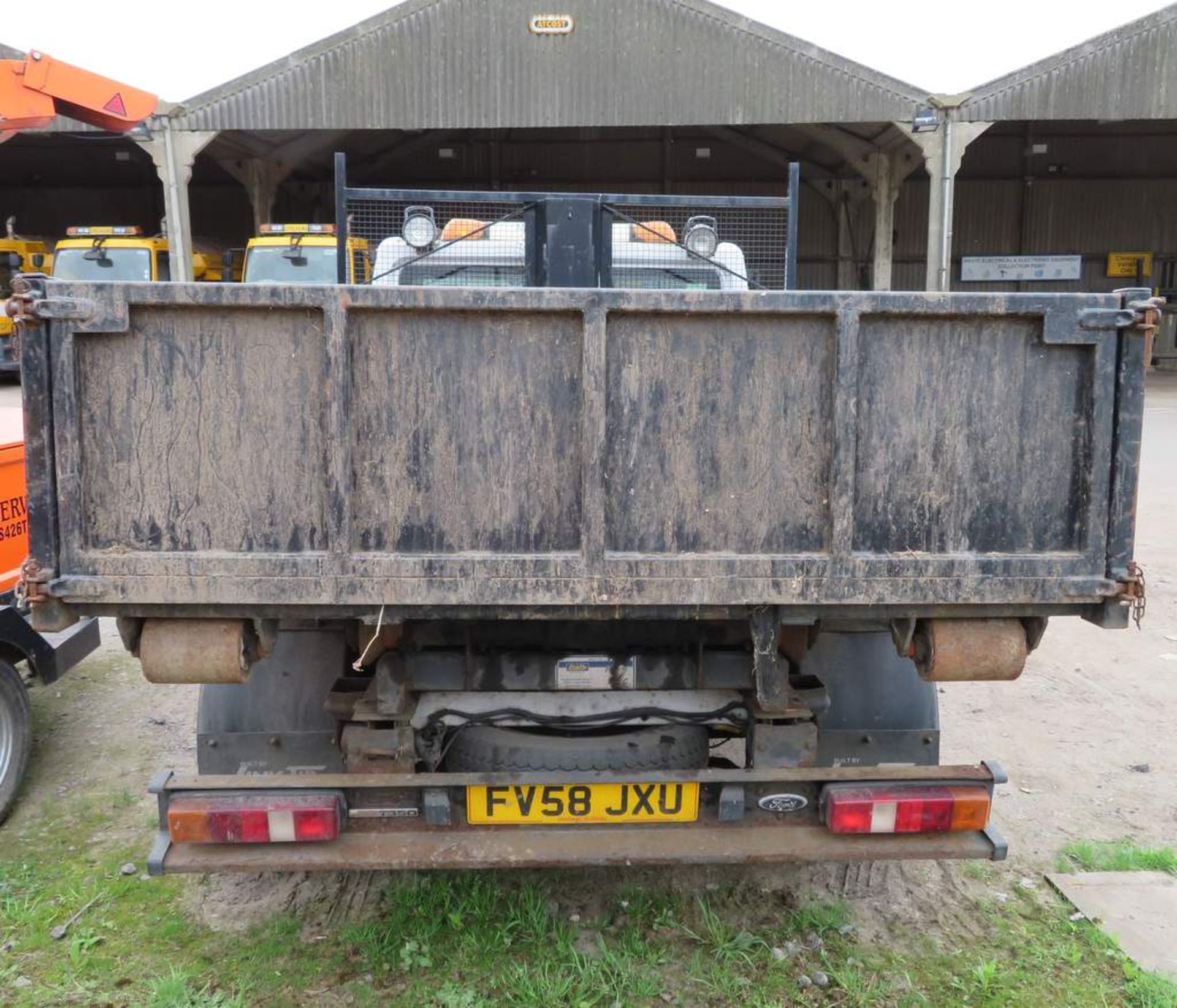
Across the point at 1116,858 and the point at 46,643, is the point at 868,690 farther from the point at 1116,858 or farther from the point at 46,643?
the point at 46,643

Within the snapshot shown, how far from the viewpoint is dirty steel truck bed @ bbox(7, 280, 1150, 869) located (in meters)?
2.31

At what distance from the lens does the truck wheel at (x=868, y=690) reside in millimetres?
3152

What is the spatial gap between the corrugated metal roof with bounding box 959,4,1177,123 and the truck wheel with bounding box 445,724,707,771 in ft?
54.7

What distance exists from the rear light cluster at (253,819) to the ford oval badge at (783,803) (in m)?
1.23

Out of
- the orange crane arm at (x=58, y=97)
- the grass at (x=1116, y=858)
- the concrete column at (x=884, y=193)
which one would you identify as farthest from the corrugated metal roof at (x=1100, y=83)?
the grass at (x=1116, y=858)

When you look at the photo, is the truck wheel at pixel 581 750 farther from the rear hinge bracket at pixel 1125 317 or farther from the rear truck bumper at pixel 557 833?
the rear hinge bracket at pixel 1125 317

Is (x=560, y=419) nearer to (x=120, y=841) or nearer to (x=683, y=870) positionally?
(x=683, y=870)

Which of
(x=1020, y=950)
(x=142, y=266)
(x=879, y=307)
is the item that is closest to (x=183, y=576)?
(x=879, y=307)

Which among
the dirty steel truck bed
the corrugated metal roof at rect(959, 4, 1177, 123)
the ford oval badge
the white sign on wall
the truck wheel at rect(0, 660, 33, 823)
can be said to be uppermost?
the corrugated metal roof at rect(959, 4, 1177, 123)

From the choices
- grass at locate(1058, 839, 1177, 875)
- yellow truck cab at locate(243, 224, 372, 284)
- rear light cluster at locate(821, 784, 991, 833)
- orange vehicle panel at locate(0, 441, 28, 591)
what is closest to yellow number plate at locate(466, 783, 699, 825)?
rear light cluster at locate(821, 784, 991, 833)

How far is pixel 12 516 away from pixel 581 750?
3.03 m

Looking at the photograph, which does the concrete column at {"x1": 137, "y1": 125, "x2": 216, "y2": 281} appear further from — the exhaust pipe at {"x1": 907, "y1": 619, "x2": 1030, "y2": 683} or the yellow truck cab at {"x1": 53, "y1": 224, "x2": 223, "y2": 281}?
the exhaust pipe at {"x1": 907, "y1": 619, "x2": 1030, "y2": 683}

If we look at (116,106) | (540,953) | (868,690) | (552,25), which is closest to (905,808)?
(868,690)

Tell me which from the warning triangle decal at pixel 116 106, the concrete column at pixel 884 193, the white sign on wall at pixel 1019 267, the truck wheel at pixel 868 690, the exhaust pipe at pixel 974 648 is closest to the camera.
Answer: the exhaust pipe at pixel 974 648
